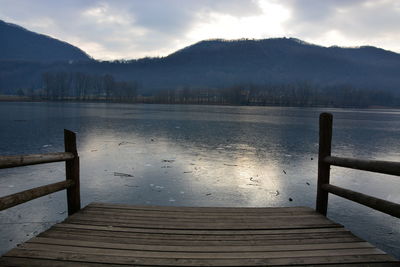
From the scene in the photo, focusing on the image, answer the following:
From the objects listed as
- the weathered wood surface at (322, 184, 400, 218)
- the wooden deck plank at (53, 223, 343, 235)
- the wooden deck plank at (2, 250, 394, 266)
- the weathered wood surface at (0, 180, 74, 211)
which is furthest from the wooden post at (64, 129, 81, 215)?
the weathered wood surface at (322, 184, 400, 218)

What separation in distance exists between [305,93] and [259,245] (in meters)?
197

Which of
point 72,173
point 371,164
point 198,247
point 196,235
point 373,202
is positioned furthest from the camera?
point 72,173

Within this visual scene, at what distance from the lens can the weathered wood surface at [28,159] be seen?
4637mm

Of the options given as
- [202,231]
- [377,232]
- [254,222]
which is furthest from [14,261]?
[377,232]

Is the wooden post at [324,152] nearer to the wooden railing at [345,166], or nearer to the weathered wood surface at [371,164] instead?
the wooden railing at [345,166]

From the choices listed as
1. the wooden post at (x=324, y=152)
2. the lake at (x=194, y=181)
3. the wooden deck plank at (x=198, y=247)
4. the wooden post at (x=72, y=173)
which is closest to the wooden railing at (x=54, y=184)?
the wooden post at (x=72, y=173)

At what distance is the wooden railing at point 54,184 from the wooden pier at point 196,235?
0.06 ft

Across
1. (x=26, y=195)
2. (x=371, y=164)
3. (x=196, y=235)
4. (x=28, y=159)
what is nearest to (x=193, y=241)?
(x=196, y=235)

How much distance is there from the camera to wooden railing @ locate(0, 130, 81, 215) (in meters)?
4.71

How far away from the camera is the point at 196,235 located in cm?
525

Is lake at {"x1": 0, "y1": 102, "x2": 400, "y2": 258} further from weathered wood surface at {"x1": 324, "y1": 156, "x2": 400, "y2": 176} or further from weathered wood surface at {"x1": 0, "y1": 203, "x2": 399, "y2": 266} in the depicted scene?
weathered wood surface at {"x1": 324, "y1": 156, "x2": 400, "y2": 176}

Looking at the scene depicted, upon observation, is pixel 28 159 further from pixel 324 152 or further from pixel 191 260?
pixel 324 152

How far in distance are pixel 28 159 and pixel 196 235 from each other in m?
3.30

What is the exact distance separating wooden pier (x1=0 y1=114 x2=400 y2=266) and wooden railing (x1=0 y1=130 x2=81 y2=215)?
0.02 m
